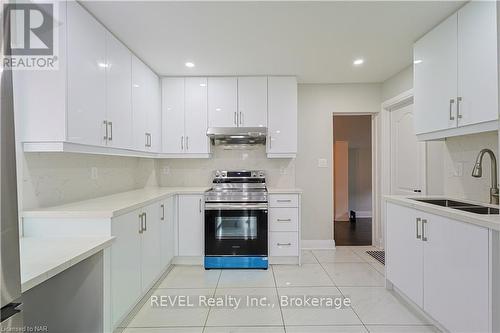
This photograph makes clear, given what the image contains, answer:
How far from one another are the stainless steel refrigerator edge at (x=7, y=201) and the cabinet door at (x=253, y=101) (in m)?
2.83

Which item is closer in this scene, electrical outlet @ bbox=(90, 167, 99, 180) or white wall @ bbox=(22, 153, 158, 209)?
white wall @ bbox=(22, 153, 158, 209)

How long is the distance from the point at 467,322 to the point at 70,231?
2433 millimetres

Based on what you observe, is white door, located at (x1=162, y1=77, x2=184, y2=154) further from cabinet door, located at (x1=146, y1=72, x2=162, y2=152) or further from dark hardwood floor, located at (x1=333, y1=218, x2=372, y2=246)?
dark hardwood floor, located at (x1=333, y1=218, x2=372, y2=246)

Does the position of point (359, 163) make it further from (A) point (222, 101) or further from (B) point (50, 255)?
(B) point (50, 255)

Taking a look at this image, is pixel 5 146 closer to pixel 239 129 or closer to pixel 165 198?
pixel 165 198

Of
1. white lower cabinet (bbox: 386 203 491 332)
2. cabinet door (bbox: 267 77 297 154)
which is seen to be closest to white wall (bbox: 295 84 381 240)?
cabinet door (bbox: 267 77 297 154)

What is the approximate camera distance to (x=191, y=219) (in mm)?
3207

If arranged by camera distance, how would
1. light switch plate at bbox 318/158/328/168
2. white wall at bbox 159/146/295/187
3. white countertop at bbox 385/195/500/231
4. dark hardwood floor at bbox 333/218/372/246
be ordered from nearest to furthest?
white countertop at bbox 385/195/500/231
white wall at bbox 159/146/295/187
light switch plate at bbox 318/158/328/168
dark hardwood floor at bbox 333/218/372/246

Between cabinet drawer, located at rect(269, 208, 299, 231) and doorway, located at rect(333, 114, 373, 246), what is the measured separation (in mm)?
2639

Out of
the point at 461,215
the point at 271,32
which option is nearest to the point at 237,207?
the point at 271,32

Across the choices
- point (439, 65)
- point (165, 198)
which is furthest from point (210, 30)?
point (439, 65)

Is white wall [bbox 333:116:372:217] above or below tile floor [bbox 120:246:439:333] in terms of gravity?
above

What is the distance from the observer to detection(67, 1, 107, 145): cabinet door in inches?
69.1

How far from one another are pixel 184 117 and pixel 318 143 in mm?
1937
